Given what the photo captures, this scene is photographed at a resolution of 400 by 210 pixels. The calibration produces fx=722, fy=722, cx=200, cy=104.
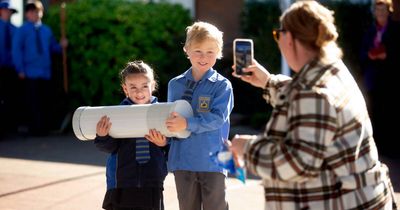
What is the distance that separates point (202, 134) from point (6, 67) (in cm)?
688

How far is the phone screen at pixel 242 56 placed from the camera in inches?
150

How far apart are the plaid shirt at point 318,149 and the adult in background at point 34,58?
7769 millimetres

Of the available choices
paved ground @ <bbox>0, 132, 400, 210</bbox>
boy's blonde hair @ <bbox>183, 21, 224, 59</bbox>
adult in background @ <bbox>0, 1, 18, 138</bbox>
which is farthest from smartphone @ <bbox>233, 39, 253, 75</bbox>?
adult in background @ <bbox>0, 1, 18, 138</bbox>

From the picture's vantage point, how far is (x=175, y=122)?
13.8 feet

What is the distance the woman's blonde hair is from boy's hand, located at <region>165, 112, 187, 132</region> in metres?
1.27

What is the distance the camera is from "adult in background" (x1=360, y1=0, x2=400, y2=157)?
341 inches

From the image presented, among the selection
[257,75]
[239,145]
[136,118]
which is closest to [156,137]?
[136,118]

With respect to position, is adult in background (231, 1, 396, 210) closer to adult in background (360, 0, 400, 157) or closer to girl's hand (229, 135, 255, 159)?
girl's hand (229, 135, 255, 159)

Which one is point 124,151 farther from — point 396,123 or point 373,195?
point 396,123

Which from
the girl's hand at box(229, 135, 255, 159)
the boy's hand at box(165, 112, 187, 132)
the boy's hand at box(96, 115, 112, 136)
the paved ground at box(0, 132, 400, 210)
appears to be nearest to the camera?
the girl's hand at box(229, 135, 255, 159)

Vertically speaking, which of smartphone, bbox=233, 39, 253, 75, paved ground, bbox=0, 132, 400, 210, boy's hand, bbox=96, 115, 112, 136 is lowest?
paved ground, bbox=0, 132, 400, 210

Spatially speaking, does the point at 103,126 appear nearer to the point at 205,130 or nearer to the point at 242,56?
the point at 205,130

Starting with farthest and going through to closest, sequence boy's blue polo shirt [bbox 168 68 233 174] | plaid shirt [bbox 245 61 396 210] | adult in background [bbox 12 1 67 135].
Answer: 1. adult in background [bbox 12 1 67 135]
2. boy's blue polo shirt [bbox 168 68 233 174]
3. plaid shirt [bbox 245 61 396 210]

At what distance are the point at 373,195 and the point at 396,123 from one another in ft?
20.5
